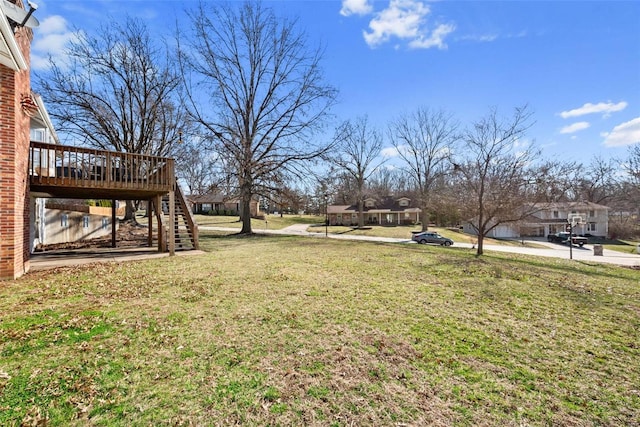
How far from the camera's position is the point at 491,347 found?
13.2 feet

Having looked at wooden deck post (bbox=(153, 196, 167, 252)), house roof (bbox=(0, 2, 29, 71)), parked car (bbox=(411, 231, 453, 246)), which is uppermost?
house roof (bbox=(0, 2, 29, 71))

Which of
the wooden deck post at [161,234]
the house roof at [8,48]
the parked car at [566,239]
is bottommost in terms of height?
the parked car at [566,239]

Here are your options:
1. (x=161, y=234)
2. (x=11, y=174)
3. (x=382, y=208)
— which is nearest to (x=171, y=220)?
(x=161, y=234)

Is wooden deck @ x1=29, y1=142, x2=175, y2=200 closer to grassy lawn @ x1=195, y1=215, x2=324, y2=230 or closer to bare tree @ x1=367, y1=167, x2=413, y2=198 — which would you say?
grassy lawn @ x1=195, y1=215, x2=324, y2=230

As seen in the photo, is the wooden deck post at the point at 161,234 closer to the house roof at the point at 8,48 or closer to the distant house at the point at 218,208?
the house roof at the point at 8,48

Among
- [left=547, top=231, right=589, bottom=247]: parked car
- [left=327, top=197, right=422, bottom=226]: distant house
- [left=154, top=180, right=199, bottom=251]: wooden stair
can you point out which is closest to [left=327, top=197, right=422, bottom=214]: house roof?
[left=327, top=197, right=422, bottom=226]: distant house

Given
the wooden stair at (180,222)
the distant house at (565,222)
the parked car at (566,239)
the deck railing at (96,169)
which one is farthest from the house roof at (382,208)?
the deck railing at (96,169)

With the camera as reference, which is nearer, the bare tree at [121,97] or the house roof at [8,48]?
the house roof at [8,48]

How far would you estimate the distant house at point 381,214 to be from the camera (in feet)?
155

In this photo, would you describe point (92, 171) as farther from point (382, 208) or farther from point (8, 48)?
point (382, 208)

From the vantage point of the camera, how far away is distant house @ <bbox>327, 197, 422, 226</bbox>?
47250 mm

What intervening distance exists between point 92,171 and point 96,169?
131 millimetres

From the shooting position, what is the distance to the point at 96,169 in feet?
29.8

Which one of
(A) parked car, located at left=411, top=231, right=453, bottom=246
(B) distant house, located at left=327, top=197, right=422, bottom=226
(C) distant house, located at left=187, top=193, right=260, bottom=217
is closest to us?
(A) parked car, located at left=411, top=231, right=453, bottom=246
